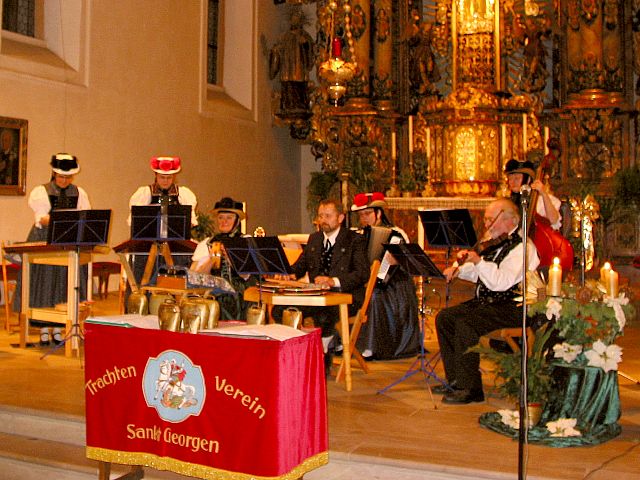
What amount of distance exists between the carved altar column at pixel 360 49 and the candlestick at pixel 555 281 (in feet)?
34.0

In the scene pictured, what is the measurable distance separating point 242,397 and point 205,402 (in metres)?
0.23

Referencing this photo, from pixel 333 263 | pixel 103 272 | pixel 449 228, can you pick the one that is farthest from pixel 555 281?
pixel 103 272

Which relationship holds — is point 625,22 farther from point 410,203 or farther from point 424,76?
point 410,203

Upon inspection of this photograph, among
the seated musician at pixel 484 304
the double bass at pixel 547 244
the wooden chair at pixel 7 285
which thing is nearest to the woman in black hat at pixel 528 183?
the double bass at pixel 547 244

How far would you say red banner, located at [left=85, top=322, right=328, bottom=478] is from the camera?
441 centimetres

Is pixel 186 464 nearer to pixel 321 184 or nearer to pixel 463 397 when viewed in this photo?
pixel 463 397

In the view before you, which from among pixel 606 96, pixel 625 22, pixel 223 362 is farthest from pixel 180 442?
pixel 625 22

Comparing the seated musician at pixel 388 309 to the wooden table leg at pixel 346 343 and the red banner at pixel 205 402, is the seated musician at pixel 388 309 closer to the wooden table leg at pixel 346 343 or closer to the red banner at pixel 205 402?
the wooden table leg at pixel 346 343

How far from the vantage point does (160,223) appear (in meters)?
7.85

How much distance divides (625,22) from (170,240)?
9852 mm

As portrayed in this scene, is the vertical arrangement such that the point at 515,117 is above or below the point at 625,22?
below

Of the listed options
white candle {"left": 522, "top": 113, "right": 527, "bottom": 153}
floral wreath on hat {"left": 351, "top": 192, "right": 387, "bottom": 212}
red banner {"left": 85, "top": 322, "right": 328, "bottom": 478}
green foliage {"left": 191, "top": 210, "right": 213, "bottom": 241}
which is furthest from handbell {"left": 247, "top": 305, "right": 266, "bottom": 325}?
white candle {"left": 522, "top": 113, "right": 527, "bottom": 153}

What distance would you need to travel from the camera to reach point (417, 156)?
1581 cm

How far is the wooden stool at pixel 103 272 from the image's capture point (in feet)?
40.0
